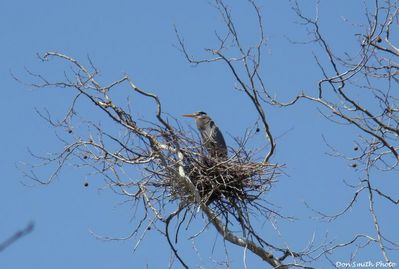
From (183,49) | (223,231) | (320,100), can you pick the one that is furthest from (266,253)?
(183,49)

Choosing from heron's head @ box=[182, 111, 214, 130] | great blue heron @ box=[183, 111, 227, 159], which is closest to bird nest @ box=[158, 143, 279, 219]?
great blue heron @ box=[183, 111, 227, 159]

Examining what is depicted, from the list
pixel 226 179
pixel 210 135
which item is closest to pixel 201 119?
pixel 210 135

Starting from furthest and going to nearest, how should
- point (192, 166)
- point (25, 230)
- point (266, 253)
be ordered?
point (192, 166)
point (266, 253)
point (25, 230)

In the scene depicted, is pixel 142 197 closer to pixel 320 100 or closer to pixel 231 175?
pixel 231 175

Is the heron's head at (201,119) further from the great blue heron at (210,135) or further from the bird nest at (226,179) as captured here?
the bird nest at (226,179)

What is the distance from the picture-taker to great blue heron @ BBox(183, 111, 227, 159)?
20.6ft

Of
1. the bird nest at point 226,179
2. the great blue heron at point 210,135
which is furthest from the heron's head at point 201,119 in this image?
the bird nest at point 226,179

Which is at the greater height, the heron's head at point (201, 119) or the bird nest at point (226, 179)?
the heron's head at point (201, 119)

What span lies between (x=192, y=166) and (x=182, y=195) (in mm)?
437

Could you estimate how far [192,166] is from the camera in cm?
592

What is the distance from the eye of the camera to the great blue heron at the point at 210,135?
20.6 feet

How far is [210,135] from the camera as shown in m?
7.52

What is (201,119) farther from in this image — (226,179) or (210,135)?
(226,179)

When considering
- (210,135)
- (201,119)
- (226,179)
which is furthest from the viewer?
(201,119)
